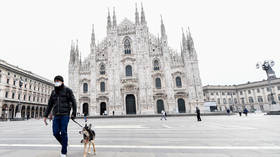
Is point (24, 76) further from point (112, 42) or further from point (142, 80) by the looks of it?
point (142, 80)

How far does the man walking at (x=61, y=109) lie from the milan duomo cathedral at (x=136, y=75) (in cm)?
2578

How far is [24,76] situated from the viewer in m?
34.6

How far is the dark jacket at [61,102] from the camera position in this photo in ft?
10.4

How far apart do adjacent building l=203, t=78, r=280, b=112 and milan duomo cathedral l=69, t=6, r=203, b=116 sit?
30941 millimetres

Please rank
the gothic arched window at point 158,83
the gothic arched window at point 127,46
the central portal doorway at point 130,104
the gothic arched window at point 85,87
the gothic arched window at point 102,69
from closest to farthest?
the central portal doorway at point 130,104 → the gothic arched window at point 158,83 → the gothic arched window at point 85,87 → the gothic arched window at point 102,69 → the gothic arched window at point 127,46

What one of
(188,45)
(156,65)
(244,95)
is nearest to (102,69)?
(156,65)

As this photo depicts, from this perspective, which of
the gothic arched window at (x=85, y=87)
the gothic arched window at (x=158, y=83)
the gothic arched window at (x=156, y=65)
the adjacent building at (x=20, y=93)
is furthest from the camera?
the gothic arched window at (x=85, y=87)

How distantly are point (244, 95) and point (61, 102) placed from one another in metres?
68.7

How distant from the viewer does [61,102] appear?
10.6 feet

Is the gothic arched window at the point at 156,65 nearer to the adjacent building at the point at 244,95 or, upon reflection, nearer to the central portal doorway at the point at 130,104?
the central portal doorway at the point at 130,104

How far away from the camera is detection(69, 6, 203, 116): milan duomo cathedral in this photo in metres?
28.9

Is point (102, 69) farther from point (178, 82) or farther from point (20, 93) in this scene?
point (20, 93)

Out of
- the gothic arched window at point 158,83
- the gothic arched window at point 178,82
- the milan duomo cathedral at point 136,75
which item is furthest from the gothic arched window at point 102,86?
the gothic arched window at point 178,82

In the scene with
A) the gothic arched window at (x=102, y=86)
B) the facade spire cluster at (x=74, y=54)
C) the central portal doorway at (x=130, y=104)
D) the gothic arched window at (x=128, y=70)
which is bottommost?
the central portal doorway at (x=130, y=104)
